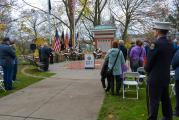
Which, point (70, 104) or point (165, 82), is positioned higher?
point (165, 82)

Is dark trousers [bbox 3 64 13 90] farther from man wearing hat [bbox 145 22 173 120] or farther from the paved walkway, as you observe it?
man wearing hat [bbox 145 22 173 120]

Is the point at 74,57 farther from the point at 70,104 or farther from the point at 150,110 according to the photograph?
the point at 150,110

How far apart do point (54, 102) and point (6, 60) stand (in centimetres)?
317

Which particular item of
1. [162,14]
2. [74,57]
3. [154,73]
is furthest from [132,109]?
[162,14]

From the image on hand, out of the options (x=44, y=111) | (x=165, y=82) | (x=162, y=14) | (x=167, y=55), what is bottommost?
(x=44, y=111)

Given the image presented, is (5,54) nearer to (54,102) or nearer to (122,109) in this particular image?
(54,102)

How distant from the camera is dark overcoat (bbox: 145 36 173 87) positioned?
22.7 ft

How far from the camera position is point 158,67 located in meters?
Result: 7.08

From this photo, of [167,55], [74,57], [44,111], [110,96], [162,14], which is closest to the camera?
A: [167,55]

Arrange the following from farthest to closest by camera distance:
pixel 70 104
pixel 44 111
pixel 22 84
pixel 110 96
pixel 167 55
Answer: pixel 22 84, pixel 110 96, pixel 70 104, pixel 44 111, pixel 167 55

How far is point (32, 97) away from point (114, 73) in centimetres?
262

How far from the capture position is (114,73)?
444 inches

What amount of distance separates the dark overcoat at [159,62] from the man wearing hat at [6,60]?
6716 mm

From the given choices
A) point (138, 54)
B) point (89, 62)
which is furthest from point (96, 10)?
point (138, 54)
